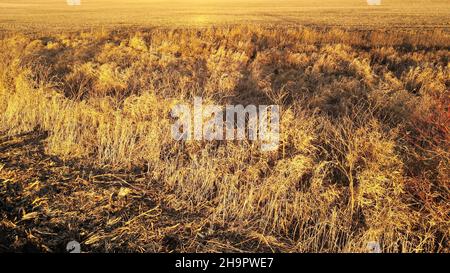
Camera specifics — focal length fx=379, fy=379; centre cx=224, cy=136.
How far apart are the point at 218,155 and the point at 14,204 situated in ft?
8.21

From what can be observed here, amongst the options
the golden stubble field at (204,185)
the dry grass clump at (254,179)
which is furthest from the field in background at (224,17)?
the golden stubble field at (204,185)

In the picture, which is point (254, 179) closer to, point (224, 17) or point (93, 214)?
point (93, 214)

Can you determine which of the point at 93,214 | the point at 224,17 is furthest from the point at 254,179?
the point at 224,17

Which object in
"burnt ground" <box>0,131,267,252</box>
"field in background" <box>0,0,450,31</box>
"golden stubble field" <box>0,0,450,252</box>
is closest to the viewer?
"burnt ground" <box>0,131,267,252</box>

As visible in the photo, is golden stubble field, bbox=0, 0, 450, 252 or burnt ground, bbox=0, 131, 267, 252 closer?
burnt ground, bbox=0, 131, 267, 252

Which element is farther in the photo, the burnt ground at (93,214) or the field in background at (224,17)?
the field in background at (224,17)

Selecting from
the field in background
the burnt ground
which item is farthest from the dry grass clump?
the field in background

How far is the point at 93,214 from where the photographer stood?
12.6ft

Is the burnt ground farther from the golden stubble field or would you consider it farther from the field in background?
the field in background

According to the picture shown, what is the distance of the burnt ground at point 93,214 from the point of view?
11.3 feet

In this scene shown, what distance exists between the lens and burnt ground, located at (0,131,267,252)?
11.3 feet

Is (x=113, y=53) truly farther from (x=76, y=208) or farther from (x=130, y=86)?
(x=76, y=208)

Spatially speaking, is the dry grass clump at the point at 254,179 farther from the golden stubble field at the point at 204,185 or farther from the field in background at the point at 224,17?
the field in background at the point at 224,17

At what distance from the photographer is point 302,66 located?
42.1 feet
